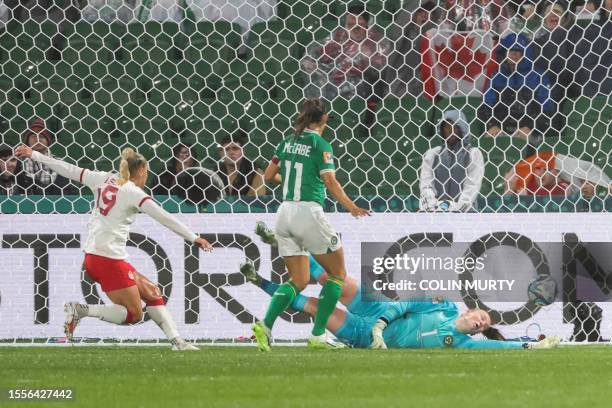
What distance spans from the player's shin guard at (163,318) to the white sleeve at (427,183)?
2333 millimetres

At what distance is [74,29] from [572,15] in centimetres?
448

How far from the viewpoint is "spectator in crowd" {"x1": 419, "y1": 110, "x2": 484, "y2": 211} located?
10.4 m

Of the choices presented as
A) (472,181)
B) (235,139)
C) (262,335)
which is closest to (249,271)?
(262,335)

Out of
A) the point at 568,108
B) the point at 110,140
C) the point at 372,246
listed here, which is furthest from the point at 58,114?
the point at 568,108

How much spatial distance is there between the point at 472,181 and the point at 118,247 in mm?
3016

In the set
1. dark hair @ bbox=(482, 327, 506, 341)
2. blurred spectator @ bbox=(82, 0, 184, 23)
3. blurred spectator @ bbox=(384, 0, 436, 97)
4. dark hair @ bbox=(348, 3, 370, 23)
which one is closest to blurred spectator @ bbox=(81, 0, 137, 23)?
blurred spectator @ bbox=(82, 0, 184, 23)

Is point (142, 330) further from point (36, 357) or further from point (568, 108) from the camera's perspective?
point (568, 108)

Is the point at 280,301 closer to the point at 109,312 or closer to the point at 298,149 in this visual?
the point at 298,149

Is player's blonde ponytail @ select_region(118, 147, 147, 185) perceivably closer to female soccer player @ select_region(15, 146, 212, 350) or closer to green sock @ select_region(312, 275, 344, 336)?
female soccer player @ select_region(15, 146, 212, 350)

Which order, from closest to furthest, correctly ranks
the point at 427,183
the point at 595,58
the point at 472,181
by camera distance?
the point at 472,181 < the point at 427,183 < the point at 595,58

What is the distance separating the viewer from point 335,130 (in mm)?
11672

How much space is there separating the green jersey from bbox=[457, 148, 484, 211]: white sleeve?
1.77m

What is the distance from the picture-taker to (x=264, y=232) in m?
9.46

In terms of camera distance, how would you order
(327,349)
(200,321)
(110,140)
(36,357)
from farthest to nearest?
(110,140), (200,321), (327,349), (36,357)
